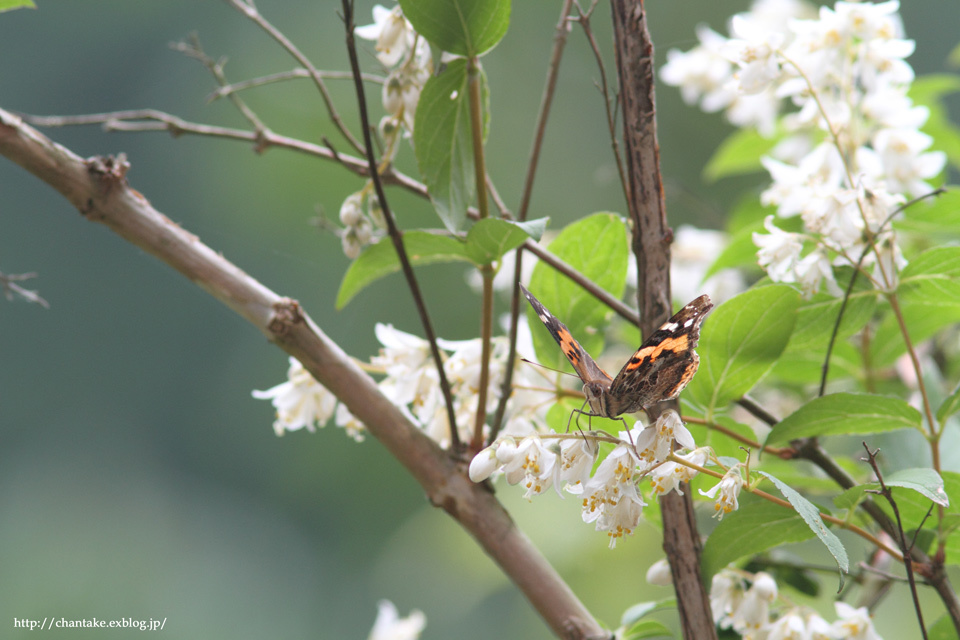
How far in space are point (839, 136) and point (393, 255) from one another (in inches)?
15.6

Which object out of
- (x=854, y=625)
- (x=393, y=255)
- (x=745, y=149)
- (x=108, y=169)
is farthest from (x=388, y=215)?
(x=745, y=149)

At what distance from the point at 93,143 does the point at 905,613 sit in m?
3.92

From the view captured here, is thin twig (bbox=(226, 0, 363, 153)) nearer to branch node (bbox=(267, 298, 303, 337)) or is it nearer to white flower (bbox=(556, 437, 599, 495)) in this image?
branch node (bbox=(267, 298, 303, 337))

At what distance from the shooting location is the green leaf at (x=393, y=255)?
0.45 m

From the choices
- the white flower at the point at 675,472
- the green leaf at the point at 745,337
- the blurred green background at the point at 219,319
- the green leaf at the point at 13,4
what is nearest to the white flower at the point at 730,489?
the white flower at the point at 675,472

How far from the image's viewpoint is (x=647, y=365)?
1.08ft

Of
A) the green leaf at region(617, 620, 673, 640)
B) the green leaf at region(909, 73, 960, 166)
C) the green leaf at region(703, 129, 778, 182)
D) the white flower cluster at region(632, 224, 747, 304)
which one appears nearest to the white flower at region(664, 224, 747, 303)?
the white flower cluster at region(632, 224, 747, 304)

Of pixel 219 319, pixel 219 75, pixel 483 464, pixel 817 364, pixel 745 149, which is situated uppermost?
pixel 219 319

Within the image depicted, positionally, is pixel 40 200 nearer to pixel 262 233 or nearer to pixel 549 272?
pixel 262 233

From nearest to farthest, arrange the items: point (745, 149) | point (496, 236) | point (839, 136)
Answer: point (496, 236), point (839, 136), point (745, 149)

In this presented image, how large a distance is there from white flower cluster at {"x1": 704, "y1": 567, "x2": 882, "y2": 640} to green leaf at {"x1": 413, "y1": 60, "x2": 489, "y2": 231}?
0.80 feet

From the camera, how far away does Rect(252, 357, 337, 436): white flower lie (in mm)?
527

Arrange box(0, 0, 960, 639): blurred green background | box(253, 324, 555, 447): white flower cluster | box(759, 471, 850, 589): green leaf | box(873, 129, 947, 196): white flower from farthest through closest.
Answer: box(0, 0, 960, 639): blurred green background < box(873, 129, 947, 196): white flower < box(253, 324, 555, 447): white flower cluster < box(759, 471, 850, 589): green leaf

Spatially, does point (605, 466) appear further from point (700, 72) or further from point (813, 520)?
point (700, 72)
